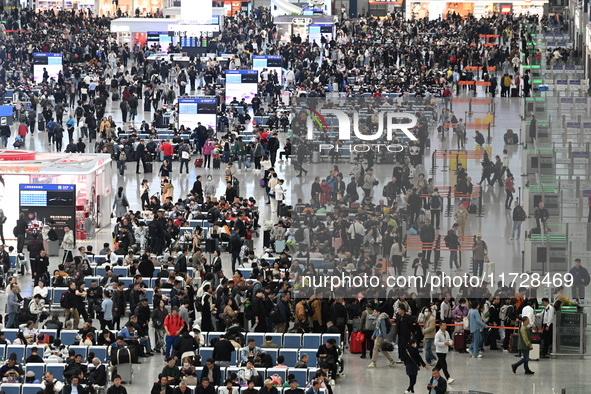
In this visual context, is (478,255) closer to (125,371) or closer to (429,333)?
(429,333)

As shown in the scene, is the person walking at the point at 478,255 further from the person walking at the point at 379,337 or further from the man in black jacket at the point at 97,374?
the man in black jacket at the point at 97,374

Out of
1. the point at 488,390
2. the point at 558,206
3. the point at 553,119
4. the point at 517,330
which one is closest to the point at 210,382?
the point at 488,390

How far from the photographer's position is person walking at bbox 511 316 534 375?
29.6 metres

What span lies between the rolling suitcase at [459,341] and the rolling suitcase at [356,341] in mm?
1771

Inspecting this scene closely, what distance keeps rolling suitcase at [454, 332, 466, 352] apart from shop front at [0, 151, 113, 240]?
1173 cm

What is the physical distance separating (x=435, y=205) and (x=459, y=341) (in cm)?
256

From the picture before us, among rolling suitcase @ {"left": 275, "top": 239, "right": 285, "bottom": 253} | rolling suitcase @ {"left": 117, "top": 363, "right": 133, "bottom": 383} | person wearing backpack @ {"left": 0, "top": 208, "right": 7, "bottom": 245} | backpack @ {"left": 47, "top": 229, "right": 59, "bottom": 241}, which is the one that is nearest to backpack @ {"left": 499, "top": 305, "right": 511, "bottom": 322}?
rolling suitcase @ {"left": 117, "top": 363, "right": 133, "bottom": 383}

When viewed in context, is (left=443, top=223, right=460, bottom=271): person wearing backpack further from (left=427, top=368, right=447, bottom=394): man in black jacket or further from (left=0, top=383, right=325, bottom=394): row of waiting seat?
(left=0, top=383, right=325, bottom=394): row of waiting seat

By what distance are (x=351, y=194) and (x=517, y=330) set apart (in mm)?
4910

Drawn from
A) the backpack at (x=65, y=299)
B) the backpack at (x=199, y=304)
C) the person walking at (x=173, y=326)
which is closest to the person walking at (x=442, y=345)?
the person walking at (x=173, y=326)

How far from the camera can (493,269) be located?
103 ft

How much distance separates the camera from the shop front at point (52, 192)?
39.1 m

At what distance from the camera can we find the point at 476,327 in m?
30.6

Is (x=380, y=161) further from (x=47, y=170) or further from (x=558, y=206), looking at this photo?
(x=47, y=170)
